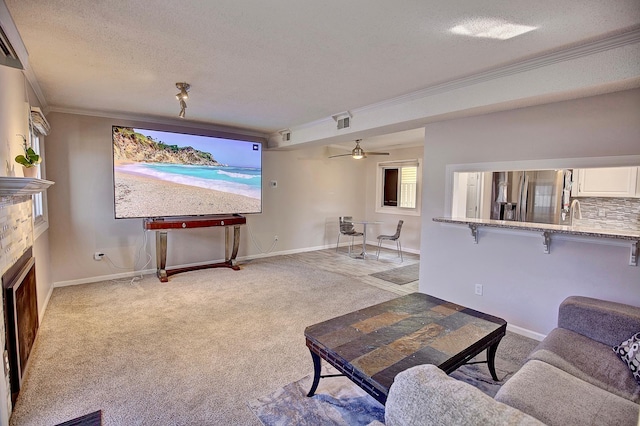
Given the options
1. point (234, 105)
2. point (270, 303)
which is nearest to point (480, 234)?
point (270, 303)

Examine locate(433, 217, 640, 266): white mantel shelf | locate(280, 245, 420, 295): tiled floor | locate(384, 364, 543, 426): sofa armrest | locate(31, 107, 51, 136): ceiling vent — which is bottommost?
locate(280, 245, 420, 295): tiled floor

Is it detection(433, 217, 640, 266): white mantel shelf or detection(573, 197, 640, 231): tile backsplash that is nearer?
detection(433, 217, 640, 266): white mantel shelf

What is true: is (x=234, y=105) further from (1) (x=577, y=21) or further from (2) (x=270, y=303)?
(1) (x=577, y=21)

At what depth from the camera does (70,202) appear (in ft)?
13.6

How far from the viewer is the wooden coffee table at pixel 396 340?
1565mm

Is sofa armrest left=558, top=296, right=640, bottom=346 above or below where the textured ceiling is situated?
below

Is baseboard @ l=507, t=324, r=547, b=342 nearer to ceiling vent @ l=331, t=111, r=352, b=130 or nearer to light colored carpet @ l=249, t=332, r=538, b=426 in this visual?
light colored carpet @ l=249, t=332, r=538, b=426

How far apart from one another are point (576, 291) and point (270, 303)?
2954 mm

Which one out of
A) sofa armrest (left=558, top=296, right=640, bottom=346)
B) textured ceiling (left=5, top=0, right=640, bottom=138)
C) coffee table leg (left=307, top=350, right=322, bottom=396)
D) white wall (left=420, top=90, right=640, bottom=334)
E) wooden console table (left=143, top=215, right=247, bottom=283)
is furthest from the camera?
wooden console table (left=143, top=215, right=247, bottom=283)

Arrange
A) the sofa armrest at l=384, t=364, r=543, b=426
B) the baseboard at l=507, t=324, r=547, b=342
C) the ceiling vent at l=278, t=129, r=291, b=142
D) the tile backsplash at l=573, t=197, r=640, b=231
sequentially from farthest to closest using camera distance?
the ceiling vent at l=278, t=129, r=291, b=142, the tile backsplash at l=573, t=197, r=640, b=231, the baseboard at l=507, t=324, r=547, b=342, the sofa armrest at l=384, t=364, r=543, b=426

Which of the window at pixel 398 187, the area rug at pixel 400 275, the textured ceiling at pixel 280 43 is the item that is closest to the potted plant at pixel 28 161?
the textured ceiling at pixel 280 43

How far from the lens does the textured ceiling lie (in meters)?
1.75

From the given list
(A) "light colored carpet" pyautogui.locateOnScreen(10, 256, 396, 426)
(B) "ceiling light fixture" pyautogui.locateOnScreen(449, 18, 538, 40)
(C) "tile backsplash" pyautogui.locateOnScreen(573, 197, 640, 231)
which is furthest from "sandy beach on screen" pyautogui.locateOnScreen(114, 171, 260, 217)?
(C) "tile backsplash" pyautogui.locateOnScreen(573, 197, 640, 231)

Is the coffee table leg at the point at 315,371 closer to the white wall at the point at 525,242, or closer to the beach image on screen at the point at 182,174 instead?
the white wall at the point at 525,242
